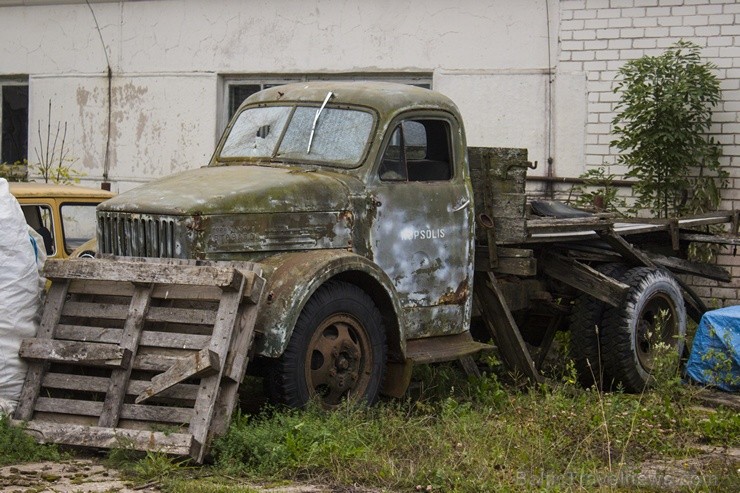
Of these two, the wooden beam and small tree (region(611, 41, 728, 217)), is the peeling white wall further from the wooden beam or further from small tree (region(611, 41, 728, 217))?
the wooden beam

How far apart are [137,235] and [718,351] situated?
4.43m

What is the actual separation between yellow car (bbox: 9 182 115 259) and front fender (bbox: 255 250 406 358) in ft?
9.11

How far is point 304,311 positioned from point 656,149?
560 centimetres

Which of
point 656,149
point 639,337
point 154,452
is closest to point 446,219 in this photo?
point 639,337

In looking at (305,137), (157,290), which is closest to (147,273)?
(157,290)

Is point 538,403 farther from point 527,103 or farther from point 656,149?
point 527,103

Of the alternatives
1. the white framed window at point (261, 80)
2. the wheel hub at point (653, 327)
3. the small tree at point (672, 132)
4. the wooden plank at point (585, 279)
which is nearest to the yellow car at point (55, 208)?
the wooden plank at point (585, 279)

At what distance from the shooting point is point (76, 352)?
6648 millimetres

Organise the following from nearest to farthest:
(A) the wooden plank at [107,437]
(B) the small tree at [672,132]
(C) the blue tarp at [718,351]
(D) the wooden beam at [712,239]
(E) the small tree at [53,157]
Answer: (A) the wooden plank at [107,437] → (C) the blue tarp at [718,351] → (D) the wooden beam at [712,239] → (B) the small tree at [672,132] → (E) the small tree at [53,157]

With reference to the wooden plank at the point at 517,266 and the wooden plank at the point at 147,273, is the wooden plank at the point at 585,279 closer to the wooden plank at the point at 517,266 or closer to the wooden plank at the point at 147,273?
the wooden plank at the point at 517,266

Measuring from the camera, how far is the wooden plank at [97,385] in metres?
6.39

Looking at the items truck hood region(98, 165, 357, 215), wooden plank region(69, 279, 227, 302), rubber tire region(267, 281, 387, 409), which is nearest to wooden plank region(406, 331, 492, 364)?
rubber tire region(267, 281, 387, 409)

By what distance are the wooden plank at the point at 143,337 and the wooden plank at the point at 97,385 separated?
22cm

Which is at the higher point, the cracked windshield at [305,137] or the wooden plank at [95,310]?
the cracked windshield at [305,137]
